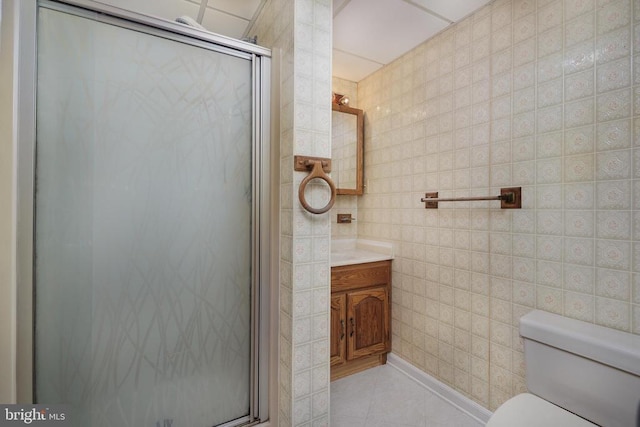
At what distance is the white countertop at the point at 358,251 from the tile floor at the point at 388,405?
2.61 ft

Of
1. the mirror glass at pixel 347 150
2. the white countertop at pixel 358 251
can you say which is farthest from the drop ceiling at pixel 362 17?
the white countertop at pixel 358 251

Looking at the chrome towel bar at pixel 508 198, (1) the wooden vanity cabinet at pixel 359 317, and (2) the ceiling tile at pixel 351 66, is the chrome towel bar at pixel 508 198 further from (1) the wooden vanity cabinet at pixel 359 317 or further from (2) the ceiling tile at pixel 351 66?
(2) the ceiling tile at pixel 351 66

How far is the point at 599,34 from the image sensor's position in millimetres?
1157

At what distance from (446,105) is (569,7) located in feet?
2.12

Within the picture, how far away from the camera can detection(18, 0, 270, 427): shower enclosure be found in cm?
108

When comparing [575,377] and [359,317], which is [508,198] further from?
[359,317]

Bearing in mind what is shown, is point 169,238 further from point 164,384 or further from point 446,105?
point 446,105

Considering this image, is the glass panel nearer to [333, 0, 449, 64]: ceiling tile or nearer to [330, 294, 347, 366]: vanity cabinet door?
[333, 0, 449, 64]: ceiling tile

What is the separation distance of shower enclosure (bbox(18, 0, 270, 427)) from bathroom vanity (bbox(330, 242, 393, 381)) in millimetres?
596

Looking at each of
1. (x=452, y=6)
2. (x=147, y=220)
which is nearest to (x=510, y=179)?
(x=452, y=6)

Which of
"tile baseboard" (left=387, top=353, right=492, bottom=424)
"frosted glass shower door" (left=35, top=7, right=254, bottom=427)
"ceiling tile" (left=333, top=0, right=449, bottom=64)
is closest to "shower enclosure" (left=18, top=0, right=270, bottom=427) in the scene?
"frosted glass shower door" (left=35, top=7, right=254, bottom=427)

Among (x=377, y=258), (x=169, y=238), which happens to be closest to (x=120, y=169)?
(x=169, y=238)

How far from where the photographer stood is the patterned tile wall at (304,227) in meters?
1.29

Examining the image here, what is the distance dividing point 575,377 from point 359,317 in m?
1.12
